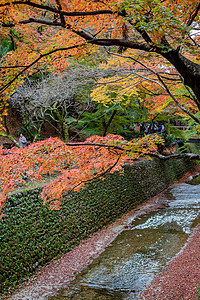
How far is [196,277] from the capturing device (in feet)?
15.9

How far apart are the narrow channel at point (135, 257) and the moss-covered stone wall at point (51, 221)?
108cm

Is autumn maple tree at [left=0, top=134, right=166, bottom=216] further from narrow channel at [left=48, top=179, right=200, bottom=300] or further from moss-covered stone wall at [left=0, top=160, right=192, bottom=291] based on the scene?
narrow channel at [left=48, top=179, right=200, bottom=300]

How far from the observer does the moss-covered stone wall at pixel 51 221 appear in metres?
6.15

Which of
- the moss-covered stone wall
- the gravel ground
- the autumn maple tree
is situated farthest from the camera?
the moss-covered stone wall

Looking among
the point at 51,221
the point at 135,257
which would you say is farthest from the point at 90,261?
the point at 51,221

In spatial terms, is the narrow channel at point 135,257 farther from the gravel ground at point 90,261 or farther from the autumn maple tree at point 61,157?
the autumn maple tree at point 61,157

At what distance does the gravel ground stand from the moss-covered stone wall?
26cm

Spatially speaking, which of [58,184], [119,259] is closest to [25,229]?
[58,184]

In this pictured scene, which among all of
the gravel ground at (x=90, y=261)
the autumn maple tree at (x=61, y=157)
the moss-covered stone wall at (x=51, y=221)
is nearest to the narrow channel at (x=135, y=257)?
the gravel ground at (x=90, y=261)

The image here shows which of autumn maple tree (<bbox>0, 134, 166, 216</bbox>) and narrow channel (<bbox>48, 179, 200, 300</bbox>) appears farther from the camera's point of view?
narrow channel (<bbox>48, 179, 200, 300</bbox>)

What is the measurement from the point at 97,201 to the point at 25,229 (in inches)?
136

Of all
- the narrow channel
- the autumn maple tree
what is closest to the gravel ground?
the narrow channel

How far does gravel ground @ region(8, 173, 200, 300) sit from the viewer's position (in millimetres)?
4719

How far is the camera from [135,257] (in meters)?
6.99
